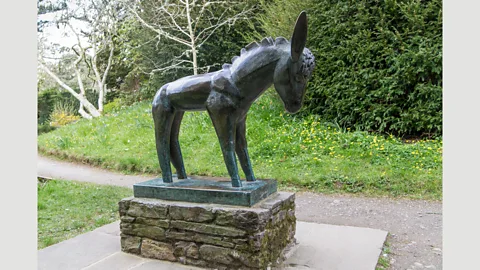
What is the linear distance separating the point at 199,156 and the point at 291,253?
446 cm

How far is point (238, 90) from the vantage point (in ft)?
9.89

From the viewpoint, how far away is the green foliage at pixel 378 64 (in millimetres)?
7062

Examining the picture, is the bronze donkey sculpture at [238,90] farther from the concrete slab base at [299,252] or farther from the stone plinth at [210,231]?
the concrete slab base at [299,252]

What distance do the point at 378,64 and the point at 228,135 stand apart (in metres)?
5.72

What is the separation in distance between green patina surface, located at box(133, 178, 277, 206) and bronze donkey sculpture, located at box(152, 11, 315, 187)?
118mm

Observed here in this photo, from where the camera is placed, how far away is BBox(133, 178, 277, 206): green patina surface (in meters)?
2.93

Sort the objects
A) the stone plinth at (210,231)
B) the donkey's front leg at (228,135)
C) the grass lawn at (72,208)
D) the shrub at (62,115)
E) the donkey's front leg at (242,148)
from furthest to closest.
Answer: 1. the shrub at (62,115)
2. the grass lawn at (72,208)
3. the donkey's front leg at (242,148)
4. the donkey's front leg at (228,135)
5. the stone plinth at (210,231)

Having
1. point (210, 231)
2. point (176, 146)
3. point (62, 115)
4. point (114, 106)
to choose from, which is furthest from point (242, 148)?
point (62, 115)

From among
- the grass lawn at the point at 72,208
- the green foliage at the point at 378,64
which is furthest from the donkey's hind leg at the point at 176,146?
the green foliage at the point at 378,64

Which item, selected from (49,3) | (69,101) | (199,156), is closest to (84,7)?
(49,3)

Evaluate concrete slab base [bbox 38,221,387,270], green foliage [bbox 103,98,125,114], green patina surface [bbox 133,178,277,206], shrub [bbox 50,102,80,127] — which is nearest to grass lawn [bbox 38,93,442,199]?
concrete slab base [bbox 38,221,387,270]

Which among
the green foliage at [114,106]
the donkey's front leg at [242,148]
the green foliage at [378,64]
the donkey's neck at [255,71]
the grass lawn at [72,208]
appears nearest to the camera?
the donkey's neck at [255,71]

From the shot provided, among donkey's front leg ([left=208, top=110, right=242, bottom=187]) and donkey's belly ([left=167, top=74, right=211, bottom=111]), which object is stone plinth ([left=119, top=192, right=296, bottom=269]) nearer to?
donkey's front leg ([left=208, top=110, right=242, bottom=187])

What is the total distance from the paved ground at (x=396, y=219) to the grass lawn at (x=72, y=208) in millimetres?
2631
